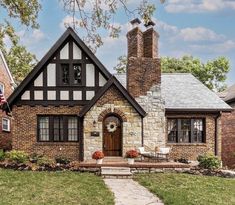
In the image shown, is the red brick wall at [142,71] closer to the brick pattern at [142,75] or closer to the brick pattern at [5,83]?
the brick pattern at [142,75]

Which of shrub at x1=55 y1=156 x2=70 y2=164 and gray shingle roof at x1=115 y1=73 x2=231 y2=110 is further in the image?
gray shingle roof at x1=115 y1=73 x2=231 y2=110

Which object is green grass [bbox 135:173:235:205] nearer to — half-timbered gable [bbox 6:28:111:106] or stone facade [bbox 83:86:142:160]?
stone facade [bbox 83:86:142:160]

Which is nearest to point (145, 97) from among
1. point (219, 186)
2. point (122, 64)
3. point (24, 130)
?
point (24, 130)

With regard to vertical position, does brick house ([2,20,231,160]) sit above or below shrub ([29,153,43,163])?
above

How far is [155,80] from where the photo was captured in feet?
64.2

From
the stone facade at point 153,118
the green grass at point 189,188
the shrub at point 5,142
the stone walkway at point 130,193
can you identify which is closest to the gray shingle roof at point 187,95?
the stone facade at point 153,118

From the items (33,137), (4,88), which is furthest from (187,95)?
(4,88)

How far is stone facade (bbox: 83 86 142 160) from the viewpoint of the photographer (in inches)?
731

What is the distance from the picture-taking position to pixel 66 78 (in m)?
19.3

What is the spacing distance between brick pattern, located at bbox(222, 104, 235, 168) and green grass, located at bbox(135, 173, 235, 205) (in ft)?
29.6

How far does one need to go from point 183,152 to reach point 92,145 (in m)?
5.11

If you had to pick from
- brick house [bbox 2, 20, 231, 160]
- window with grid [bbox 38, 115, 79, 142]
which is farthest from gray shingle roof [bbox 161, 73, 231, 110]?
window with grid [bbox 38, 115, 79, 142]

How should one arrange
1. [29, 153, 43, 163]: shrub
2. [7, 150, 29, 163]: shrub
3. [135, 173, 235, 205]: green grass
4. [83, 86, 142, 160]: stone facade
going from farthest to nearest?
[83, 86, 142, 160]: stone facade → [29, 153, 43, 163]: shrub → [7, 150, 29, 163]: shrub → [135, 173, 235, 205]: green grass

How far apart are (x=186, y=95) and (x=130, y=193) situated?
11065 mm
